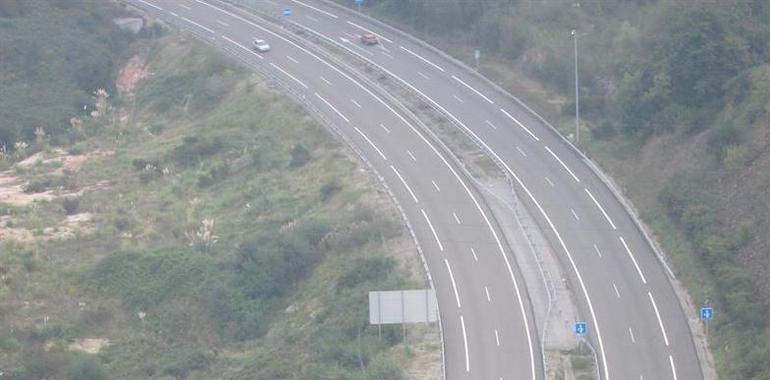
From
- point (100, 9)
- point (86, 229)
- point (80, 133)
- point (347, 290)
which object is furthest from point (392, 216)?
point (100, 9)

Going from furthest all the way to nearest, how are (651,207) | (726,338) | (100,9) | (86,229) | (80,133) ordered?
(100,9), (80,133), (86,229), (651,207), (726,338)

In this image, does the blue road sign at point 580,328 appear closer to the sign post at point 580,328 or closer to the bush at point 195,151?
the sign post at point 580,328

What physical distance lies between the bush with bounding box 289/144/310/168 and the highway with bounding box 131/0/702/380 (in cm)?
319

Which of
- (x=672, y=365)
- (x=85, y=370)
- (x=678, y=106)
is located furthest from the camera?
(x=678, y=106)

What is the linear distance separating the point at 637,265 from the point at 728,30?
17.4 m

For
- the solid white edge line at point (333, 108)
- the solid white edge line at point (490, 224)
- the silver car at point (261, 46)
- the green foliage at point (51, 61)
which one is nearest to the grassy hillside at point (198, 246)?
the green foliage at point (51, 61)

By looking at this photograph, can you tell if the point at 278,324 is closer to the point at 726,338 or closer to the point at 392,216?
the point at 392,216

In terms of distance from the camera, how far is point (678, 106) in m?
78.2

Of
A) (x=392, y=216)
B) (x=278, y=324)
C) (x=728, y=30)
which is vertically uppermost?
(x=728, y=30)

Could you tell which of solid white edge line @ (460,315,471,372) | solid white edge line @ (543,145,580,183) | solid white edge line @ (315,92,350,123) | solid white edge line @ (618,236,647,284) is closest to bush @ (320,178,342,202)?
solid white edge line @ (315,92,350,123)

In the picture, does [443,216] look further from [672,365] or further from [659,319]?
[672,365]

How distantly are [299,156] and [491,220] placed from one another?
17.4m

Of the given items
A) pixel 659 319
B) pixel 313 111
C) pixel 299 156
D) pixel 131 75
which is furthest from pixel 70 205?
pixel 659 319

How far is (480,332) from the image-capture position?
6150 cm
